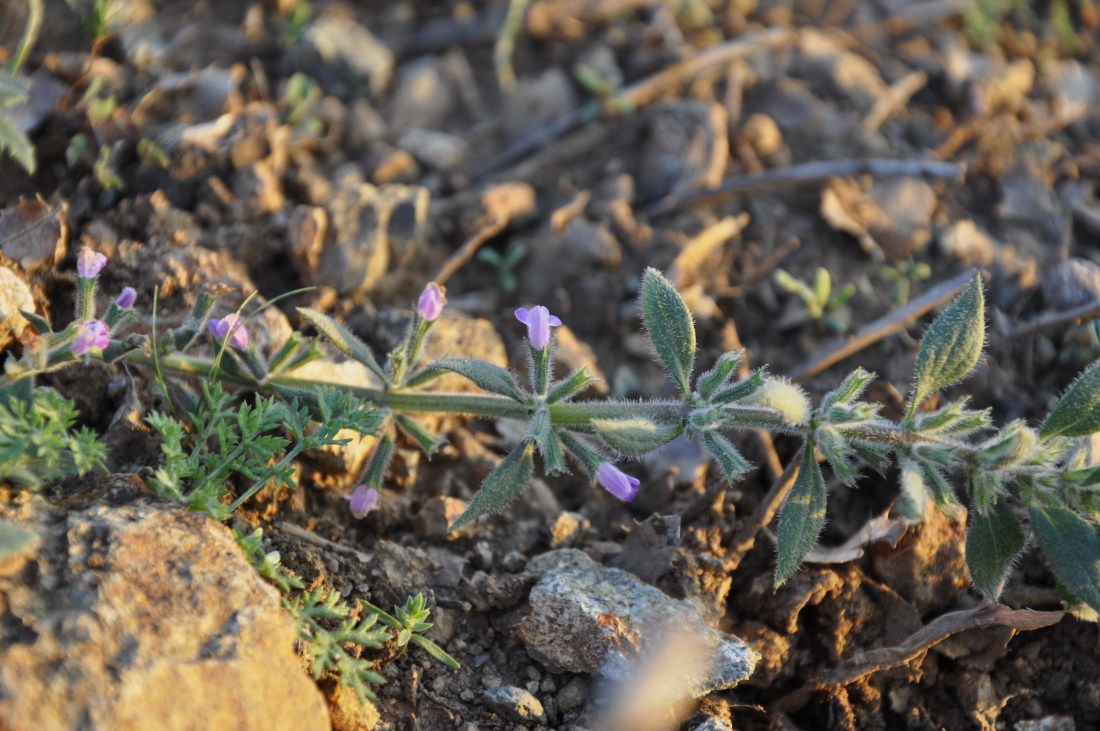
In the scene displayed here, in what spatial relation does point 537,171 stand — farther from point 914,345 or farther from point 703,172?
point 914,345

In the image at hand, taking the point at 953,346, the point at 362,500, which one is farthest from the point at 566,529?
the point at 953,346

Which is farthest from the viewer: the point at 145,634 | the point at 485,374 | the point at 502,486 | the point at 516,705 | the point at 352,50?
the point at 352,50

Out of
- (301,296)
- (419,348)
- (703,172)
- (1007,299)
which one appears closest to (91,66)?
(301,296)

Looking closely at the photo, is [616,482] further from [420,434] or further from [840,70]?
[840,70]

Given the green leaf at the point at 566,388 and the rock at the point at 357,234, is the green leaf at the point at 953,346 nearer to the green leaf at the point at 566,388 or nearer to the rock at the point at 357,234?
the green leaf at the point at 566,388

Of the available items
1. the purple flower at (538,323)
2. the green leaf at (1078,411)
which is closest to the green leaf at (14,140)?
the purple flower at (538,323)

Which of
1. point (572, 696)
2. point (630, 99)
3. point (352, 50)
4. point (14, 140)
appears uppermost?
point (14, 140)
